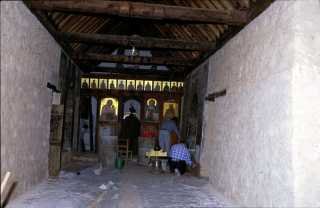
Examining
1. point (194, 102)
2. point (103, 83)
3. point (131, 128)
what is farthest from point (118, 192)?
point (103, 83)

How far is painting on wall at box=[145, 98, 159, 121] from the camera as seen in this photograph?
14672 millimetres

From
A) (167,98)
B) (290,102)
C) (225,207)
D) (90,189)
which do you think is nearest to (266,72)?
(290,102)

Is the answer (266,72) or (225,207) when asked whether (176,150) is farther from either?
(266,72)

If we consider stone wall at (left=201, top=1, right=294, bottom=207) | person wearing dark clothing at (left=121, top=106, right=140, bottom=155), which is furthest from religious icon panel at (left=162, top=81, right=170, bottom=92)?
stone wall at (left=201, top=1, right=294, bottom=207)

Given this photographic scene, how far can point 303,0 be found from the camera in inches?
179

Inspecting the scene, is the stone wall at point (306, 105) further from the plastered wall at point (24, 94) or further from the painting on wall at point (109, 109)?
the painting on wall at point (109, 109)

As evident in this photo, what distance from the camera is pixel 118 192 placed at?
6898 mm

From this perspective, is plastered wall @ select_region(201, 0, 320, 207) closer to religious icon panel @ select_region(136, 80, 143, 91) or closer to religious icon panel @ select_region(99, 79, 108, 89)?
religious icon panel @ select_region(136, 80, 143, 91)

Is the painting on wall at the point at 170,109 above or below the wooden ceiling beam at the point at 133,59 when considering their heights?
below

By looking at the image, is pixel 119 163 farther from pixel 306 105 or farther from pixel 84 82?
pixel 306 105

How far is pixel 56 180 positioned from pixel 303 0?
5792 mm

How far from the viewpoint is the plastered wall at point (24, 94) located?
5125 mm

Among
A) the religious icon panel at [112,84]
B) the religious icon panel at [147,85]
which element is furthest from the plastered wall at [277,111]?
the religious icon panel at [112,84]

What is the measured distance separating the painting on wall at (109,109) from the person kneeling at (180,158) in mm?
5114
